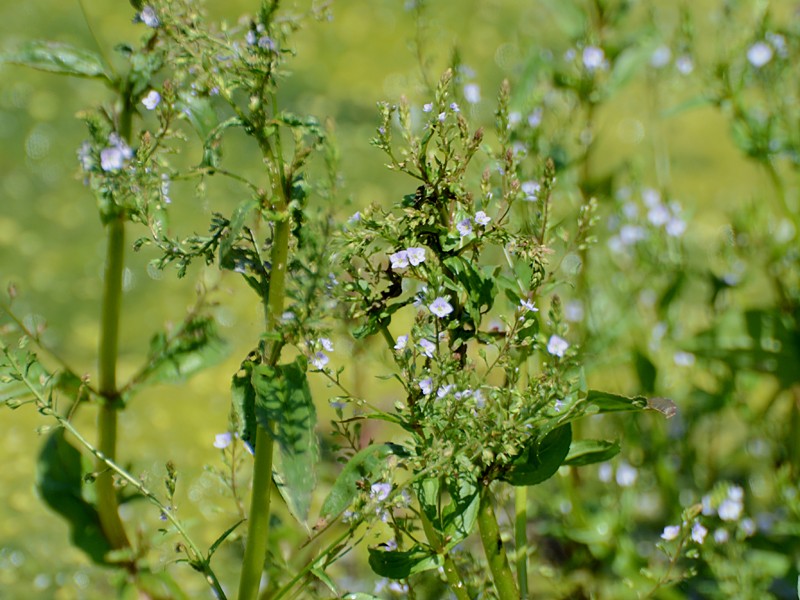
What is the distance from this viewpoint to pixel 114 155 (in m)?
1.42

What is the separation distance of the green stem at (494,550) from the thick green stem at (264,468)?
0.30m

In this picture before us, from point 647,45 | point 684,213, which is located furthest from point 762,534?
point 647,45

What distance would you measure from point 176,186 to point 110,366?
1.57m

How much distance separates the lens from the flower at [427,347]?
1.24 meters

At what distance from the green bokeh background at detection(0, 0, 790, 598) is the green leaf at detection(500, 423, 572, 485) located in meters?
0.76

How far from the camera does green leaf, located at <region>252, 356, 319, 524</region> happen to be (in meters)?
1.26

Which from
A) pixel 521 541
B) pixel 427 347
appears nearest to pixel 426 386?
pixel 427 347

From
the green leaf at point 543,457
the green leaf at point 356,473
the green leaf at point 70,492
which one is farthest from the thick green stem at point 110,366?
the green leaf at point 543,457

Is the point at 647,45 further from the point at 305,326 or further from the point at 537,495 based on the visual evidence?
the point at 305,326

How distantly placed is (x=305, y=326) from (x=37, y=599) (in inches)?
48.7

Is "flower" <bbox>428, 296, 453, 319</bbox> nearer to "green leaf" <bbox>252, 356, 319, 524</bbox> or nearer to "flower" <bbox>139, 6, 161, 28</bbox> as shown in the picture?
"green leaf" <bbox>252, 356, 319, 524</bbox>

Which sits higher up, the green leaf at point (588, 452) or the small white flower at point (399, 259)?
the small white flower at point (399, 259)

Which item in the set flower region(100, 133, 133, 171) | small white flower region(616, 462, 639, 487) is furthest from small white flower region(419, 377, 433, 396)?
small white flower region(616, 462, 639, 487)

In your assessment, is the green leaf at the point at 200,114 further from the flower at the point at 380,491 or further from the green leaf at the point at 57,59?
the flower at the point at 380,491
